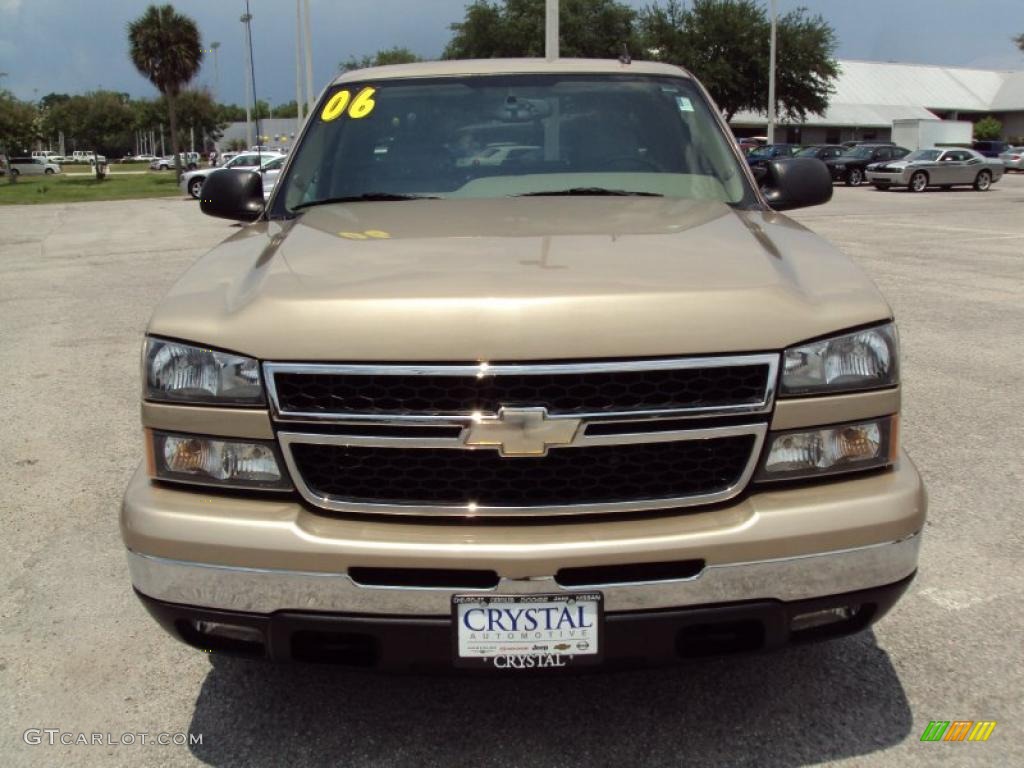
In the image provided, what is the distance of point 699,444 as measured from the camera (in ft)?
7.80

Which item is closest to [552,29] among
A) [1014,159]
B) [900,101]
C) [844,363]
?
[844,363]

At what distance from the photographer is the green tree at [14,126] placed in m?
59.7

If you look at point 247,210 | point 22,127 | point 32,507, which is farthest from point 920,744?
point 22,127

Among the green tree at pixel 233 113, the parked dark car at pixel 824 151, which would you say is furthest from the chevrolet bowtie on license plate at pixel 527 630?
the green tree at pixel 233 113

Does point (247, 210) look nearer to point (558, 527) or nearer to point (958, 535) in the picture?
point (558, 527)

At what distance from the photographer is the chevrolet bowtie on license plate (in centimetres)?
228

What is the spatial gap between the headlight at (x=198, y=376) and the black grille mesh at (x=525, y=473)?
0.19m

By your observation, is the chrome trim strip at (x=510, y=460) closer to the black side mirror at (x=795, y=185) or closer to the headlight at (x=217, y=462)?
the headlight at (x=217, y=462)

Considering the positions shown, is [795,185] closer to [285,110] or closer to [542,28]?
[542,28]

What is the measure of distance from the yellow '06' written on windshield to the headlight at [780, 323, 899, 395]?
2.30 m

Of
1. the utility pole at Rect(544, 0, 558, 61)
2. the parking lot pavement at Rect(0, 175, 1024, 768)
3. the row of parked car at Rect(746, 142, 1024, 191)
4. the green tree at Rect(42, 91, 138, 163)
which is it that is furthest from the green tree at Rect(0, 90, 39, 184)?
the parking lot pavement at Rect(0, 175, 1024, 768)

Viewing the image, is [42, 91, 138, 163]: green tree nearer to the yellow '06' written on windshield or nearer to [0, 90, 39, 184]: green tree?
[0, 90, 39, 184]: green tree

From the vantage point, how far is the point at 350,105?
161 inches

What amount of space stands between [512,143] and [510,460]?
1.86m
